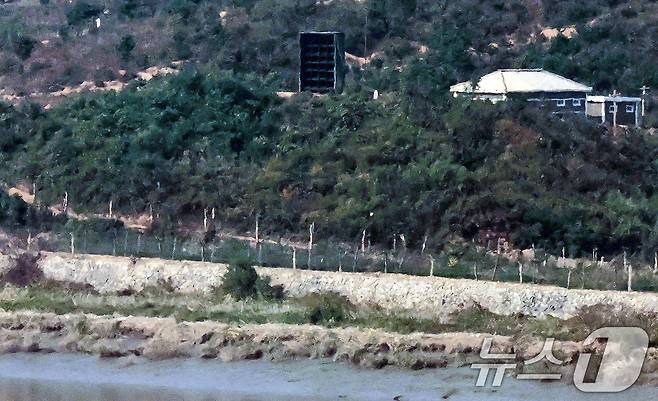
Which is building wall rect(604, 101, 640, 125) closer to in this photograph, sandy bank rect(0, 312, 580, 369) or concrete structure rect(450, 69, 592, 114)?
concrete structure rect(450, 69, 592, 114)

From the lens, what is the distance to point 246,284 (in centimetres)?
3369

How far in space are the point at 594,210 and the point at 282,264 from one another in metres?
9.98

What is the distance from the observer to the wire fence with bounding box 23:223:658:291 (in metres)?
33.3

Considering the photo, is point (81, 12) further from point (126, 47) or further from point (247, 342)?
point (247, 342)

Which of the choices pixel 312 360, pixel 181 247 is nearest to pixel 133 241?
pixel 181 247

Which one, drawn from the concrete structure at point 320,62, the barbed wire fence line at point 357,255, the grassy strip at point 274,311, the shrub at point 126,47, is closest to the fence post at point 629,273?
the barbed wire fence line at point 357,255

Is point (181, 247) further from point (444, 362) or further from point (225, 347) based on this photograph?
point (444, 362)

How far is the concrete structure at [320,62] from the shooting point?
54969 mm

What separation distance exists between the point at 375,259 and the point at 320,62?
21.0m

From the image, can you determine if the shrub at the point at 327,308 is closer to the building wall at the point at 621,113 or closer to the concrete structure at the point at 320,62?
the building wall at the point at 621,113

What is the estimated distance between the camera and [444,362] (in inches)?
1065

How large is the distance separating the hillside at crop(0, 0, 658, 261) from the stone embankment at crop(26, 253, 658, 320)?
5.63 m

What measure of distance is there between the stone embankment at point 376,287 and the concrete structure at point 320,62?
64.0 ft

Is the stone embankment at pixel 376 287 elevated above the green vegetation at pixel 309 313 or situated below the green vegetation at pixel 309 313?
above
